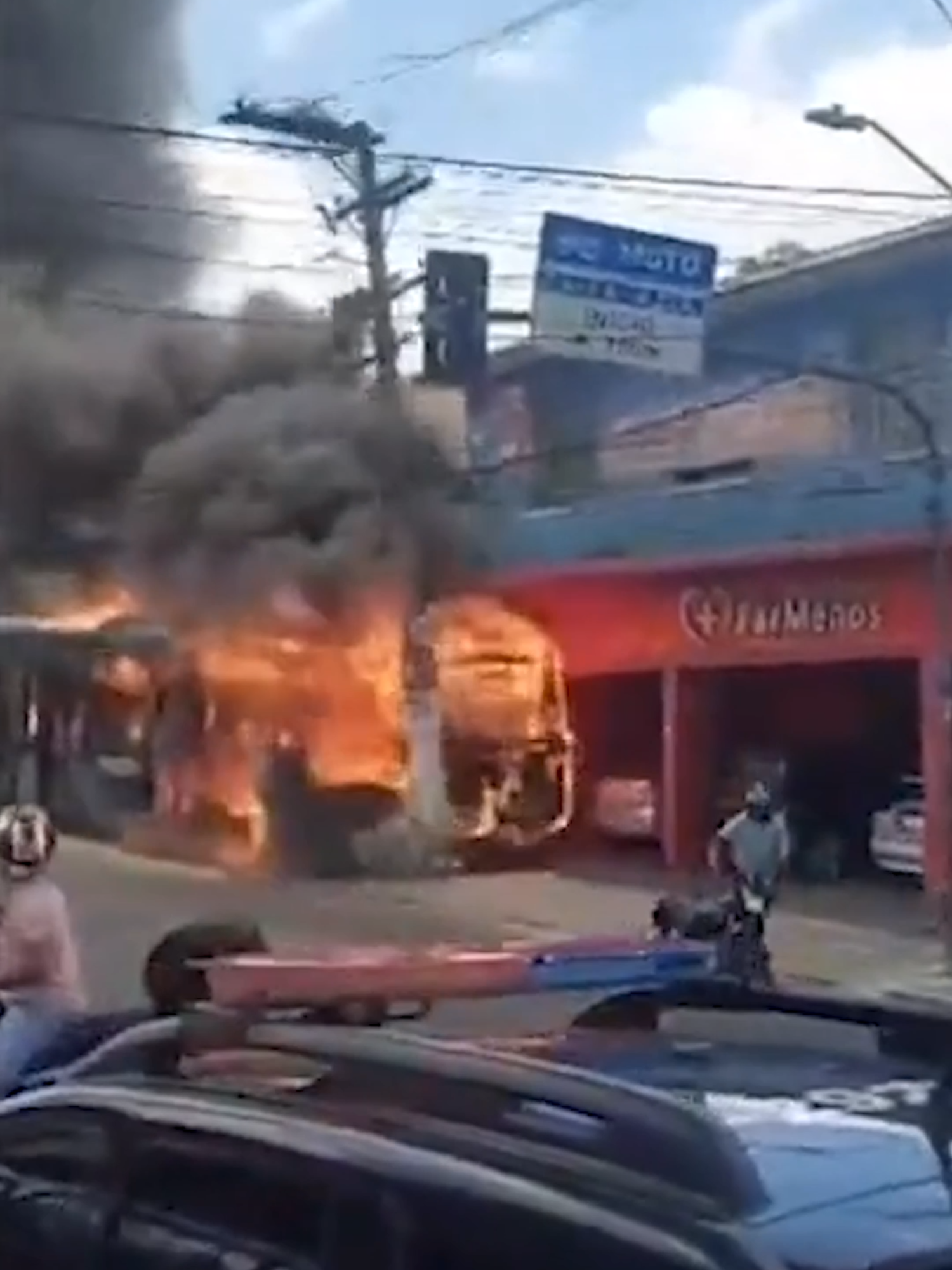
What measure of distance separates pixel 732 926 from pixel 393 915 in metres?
9.45

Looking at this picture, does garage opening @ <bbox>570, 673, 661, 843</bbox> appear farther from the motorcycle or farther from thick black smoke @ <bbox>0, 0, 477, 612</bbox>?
the motorcycle

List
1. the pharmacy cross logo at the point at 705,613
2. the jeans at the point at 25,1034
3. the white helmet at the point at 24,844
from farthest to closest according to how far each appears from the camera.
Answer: the pharmacy cross logo at the point at 705,613 < the white helmet at the point at 24,844 < the jeans at the point at 25,1034

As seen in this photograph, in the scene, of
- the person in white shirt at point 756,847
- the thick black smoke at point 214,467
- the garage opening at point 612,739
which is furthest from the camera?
the thick black smoke at point 214,467

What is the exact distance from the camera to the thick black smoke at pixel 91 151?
1149 inches

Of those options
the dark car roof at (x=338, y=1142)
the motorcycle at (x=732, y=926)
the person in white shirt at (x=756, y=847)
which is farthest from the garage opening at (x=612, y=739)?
the dark car roof at (x=338, y=1142)

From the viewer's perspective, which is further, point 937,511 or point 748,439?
point 748,439

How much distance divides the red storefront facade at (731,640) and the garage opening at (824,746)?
5 centimetres

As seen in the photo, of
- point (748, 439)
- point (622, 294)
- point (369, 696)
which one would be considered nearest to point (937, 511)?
point (622, 294)

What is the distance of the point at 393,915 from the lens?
22609mm

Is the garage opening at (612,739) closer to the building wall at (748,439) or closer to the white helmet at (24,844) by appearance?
the building wall at (748,439)

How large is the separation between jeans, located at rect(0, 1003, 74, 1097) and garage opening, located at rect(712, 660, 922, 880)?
18199 millimetres

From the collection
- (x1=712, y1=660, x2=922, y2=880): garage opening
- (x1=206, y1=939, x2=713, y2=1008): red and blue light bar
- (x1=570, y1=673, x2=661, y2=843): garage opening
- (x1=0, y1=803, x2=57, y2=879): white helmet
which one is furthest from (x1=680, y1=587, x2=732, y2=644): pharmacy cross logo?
(x1=206, y1=939, x2=713, y2=1008): red and blue light bar

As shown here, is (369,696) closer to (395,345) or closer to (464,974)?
(395,345)

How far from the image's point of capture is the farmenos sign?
2431 centimetres
